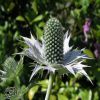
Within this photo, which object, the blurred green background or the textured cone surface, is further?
the blurred green background

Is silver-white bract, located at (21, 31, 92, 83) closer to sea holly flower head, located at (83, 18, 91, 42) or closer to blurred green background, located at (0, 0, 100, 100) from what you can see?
blurred green background, located at (0, 0, 100, 100)

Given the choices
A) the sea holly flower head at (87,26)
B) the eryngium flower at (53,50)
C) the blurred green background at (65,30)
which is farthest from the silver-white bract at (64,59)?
the sea holly flower head at (87,26)

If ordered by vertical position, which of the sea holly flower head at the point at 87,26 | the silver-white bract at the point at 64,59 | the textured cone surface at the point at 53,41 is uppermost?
the sea holly flower head at the point at 87,26

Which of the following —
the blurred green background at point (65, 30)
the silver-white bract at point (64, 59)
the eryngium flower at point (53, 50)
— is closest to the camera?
the silver-white bract at point (64, 59)

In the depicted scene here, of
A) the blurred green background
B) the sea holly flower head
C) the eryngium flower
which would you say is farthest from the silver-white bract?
the sea holly flower head

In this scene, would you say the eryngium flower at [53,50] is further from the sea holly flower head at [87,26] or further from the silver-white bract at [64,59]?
the sea holly flower head at [87,26]

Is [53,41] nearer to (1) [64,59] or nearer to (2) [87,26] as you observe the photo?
(1) [64,59]
